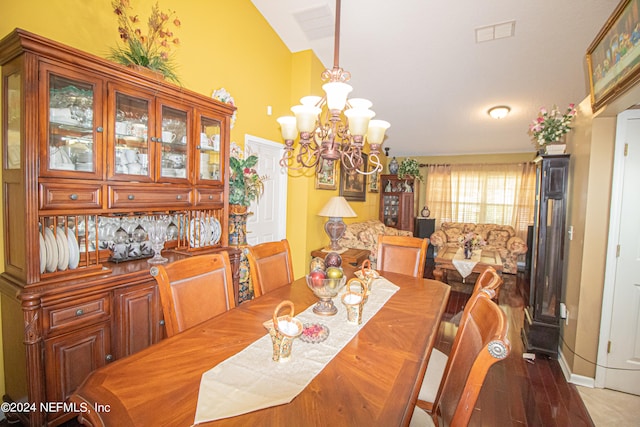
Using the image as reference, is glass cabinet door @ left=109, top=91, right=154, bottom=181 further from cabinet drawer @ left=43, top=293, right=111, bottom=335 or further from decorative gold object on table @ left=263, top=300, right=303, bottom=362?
decorative gold object on table @ left=263, top=300, right=303, bottom=362

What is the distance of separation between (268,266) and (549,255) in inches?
101

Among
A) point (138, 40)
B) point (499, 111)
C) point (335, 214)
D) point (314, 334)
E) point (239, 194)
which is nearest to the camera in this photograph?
point (314, 334)

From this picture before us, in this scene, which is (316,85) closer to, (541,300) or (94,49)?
(94,49)

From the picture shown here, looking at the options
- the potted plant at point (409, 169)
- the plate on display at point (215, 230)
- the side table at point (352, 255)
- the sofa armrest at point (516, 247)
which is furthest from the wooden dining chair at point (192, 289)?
the potted plant at point (409, 169)

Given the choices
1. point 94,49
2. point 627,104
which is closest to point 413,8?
point 627,104

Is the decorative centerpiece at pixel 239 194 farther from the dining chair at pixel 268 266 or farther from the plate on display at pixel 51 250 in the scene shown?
the plate on display at pixel 51 250

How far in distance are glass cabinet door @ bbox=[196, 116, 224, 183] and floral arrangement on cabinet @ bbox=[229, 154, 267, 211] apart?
29 cm

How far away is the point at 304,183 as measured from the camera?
12.5 feet

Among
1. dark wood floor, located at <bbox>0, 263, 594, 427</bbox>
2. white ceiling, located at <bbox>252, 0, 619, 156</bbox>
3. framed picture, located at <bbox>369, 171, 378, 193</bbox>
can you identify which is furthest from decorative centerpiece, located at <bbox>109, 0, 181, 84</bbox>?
framed picture, located at <bbox>369, 171, 378, 193</bbox>

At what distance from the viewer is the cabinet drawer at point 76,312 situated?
1530 millimetres

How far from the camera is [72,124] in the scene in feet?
5.55

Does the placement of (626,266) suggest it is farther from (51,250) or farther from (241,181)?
(51,250)

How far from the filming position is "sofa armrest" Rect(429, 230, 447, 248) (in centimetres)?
621

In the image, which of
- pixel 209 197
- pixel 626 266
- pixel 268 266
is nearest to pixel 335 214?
pixel 209 197
